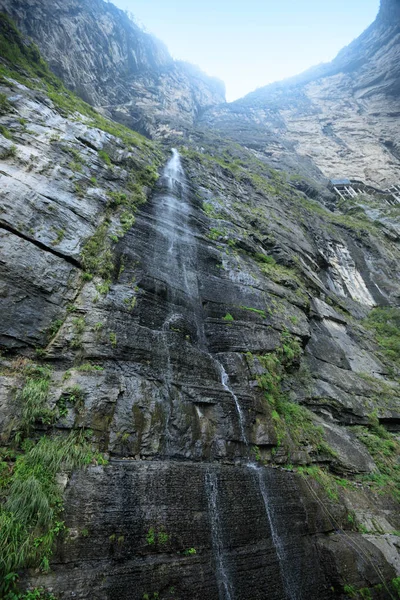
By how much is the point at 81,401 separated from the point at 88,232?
17.6 ft

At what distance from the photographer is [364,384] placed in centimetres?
1054

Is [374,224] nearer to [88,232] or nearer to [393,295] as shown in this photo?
[393,295]

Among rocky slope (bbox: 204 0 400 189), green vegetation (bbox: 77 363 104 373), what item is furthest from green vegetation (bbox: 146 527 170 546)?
rocky slope (bbox: 204 0 400 189)

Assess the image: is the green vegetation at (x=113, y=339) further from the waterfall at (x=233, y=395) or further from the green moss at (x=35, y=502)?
the waterfall at (x=233, y=395)

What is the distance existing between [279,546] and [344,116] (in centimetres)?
6130

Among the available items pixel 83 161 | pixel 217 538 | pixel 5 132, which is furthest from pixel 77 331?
pixel 83 161

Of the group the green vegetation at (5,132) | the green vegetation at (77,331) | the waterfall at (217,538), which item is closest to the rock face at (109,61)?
the green vegetation at (5,132)

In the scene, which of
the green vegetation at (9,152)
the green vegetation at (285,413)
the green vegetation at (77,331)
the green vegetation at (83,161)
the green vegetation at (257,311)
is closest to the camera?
the green vegetation at (77,331)

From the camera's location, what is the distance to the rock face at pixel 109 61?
23861mm

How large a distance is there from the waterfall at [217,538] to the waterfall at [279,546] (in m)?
1.00

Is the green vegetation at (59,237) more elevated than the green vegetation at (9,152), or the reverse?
the green vegetation at (9,152)

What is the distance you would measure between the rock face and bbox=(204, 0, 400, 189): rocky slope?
9127mm

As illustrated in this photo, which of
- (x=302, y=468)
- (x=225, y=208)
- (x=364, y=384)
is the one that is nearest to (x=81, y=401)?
(x=302, y=468)

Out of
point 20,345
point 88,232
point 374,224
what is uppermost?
point 374,224
